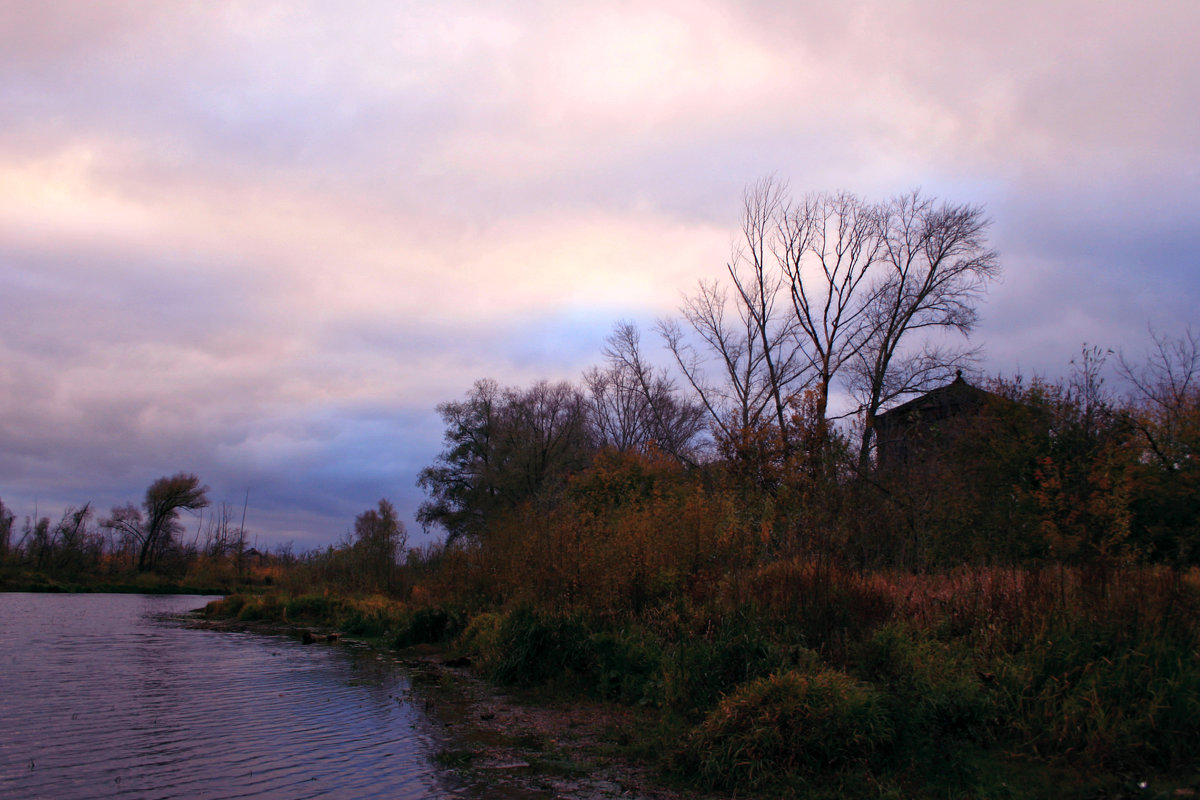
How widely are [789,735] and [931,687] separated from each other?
64.9 inches

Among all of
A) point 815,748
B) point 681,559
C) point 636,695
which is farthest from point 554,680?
point 815,748

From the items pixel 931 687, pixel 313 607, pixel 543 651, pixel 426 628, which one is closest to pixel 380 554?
pixel 313 607

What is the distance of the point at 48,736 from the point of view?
8719 mm

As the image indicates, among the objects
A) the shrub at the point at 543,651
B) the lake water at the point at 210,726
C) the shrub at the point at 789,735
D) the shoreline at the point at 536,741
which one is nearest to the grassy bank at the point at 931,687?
the shrub at the point at 789,735

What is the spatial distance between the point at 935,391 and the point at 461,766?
28.9 metres

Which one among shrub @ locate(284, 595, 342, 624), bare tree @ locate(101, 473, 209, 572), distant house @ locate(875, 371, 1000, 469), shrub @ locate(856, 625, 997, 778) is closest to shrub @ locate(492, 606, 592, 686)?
shrub @ locate(856, 625, 997, 778)

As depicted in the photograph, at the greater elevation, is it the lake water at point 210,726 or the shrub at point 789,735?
the shrub at point 789,735

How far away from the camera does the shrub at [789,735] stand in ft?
22.3

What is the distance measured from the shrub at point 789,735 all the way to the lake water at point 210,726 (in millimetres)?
2233

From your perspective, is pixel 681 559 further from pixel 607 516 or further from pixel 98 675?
pixel 98 675

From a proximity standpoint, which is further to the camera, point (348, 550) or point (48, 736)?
point (348, 550)

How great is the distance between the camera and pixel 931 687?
741cm

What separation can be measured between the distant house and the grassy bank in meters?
12.9

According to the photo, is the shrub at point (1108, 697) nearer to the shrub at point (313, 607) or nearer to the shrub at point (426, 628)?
the shrub at point (426, 628)
